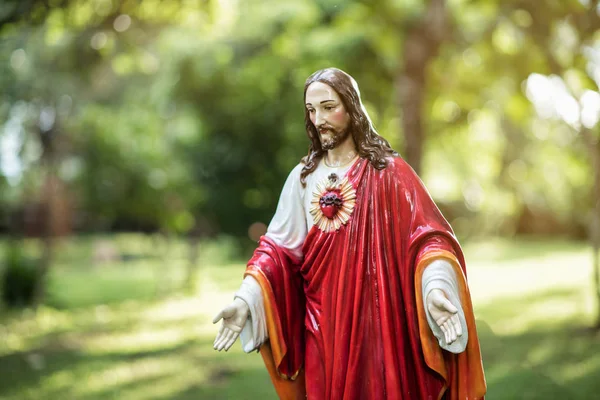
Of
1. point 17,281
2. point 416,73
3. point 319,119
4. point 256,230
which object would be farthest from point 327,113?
point 17,281

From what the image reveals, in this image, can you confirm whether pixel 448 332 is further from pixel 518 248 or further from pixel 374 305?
pixel 518 248

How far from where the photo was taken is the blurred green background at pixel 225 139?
26.0ft

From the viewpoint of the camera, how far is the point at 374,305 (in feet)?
9.44

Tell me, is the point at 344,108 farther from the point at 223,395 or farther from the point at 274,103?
the point at 274,103

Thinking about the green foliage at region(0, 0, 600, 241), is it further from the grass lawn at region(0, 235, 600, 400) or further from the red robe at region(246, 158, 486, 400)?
the red robe at region(246, 158, 486, 400)

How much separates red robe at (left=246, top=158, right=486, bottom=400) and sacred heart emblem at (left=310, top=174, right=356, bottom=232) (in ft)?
0.10

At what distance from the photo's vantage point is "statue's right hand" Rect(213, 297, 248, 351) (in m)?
2.86

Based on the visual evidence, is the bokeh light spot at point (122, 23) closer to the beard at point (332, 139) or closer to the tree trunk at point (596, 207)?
the tree trunk at point (596, 207)

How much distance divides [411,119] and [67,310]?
8.28 meters

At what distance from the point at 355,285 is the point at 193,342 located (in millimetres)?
7101

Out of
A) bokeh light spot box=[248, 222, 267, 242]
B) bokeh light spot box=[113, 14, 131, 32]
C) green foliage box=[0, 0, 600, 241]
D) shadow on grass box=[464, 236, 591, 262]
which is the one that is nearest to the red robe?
green foliage box=[0, 0, 600, 241]

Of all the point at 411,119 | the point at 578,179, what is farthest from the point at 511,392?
the point at 578,179

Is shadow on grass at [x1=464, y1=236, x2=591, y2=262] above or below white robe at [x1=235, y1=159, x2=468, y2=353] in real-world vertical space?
above

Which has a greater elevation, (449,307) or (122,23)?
(122,23)
